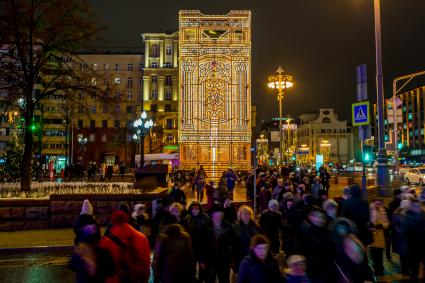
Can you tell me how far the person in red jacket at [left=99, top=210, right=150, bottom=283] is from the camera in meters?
6.29

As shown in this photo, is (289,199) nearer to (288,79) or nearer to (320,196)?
(320,196)

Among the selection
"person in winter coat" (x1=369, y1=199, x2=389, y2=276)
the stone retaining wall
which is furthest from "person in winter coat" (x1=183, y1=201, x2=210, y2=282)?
the stone retaining wall

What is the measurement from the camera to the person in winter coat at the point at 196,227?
25.4ft

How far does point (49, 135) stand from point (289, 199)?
78765 mm

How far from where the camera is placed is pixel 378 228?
984cm

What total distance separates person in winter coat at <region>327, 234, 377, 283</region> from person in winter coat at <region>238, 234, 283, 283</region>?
0.94 metres

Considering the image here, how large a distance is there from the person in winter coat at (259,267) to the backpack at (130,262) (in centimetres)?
160

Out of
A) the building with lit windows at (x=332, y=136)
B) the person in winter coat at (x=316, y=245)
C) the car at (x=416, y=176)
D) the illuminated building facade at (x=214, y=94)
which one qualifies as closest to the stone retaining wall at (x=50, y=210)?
the person in winter coat at (x=316, y=245)

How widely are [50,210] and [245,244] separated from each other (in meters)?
11.0

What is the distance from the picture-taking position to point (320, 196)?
11562 mm

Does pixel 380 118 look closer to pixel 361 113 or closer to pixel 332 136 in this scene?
pixel 361 113

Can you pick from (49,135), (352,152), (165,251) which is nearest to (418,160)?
(352,152)

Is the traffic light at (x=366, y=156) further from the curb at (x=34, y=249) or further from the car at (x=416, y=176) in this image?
the car at (x=416, y=176)

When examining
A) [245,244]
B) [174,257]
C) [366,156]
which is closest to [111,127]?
[366,156]
